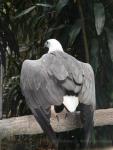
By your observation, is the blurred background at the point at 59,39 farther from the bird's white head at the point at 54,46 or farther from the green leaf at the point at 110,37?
the bird's white head at the point at 54,46

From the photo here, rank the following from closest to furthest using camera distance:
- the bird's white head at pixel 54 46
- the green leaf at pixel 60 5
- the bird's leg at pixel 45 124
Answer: the bird's leg at pixel 45 124 → the bird's white head at pixel 54 46 → the green leaf at pixel 60 5

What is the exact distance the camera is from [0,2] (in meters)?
4.77

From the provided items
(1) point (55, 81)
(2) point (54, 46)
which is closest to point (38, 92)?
(1) point (55, 81)

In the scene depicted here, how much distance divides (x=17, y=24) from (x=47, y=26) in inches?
14.8

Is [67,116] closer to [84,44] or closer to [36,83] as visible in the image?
[36,83]

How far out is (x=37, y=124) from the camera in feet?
9.75

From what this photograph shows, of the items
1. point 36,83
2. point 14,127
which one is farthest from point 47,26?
point 14,127

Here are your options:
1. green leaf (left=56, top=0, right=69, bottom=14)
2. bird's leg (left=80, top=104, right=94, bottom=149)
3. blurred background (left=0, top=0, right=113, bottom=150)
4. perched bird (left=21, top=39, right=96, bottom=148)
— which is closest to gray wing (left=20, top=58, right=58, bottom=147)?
perched bird (left=21, top=39, right=96, bottom=148)

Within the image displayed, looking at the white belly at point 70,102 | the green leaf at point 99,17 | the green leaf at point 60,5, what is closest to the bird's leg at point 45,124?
the white belly at point 70,102

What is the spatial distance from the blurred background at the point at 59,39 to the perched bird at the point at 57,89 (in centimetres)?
48

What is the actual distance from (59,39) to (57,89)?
149 centimetres

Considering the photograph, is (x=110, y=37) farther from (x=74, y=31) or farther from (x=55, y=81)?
(x=55, y=81)

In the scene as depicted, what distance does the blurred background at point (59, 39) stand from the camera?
411cm

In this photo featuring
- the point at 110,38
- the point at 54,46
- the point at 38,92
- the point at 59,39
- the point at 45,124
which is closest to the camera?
the point at 45,124
